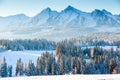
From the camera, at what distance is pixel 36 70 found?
82.5 m

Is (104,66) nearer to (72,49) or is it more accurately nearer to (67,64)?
(67,64)

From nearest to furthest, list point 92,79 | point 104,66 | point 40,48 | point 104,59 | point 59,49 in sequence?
point 92,79, point 104,66, point 104,59, point 59,49, point 40,48

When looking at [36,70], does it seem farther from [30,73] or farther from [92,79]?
[92,79]

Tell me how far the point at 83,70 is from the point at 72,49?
57.2 metres

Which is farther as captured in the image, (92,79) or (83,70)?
(83,70)

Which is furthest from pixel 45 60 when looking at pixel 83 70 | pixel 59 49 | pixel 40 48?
pixel 40 48

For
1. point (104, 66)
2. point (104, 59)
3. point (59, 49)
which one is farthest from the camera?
point (59, 49)

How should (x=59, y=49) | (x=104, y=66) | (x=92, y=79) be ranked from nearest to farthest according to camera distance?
(x=92, y=79)
(x=104, y=66)
(x=59, y=49)

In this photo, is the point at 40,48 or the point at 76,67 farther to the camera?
the point at 40,48

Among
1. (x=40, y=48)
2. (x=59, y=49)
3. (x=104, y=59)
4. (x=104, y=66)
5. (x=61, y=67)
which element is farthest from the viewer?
(x=40, y=48)

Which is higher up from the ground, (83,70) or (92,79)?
(92,79)

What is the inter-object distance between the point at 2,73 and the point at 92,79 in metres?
57.7

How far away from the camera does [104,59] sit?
110m

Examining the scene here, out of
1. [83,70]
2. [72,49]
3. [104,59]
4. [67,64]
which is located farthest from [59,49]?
[83,70]
